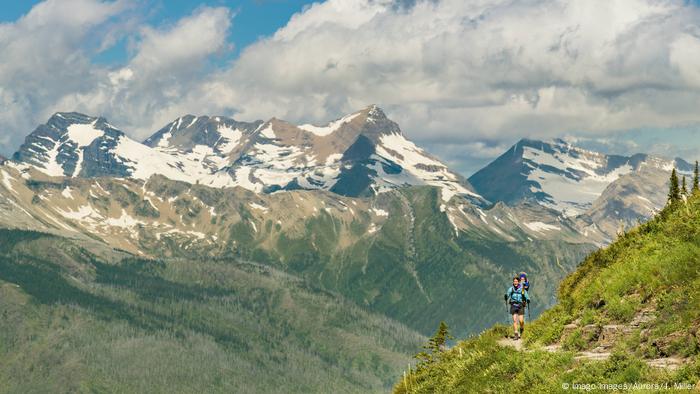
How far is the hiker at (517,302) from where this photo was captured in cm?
4252

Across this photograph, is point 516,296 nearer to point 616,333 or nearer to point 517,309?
point 517,309

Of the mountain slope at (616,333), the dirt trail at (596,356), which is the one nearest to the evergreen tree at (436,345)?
the mountain slope at (616,333)

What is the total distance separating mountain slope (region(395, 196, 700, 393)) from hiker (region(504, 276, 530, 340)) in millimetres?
757

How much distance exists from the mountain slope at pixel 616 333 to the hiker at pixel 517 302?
757 millimetres

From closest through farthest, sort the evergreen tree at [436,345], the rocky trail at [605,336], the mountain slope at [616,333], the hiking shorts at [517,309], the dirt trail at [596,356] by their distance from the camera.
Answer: the dirt trail at [596,356]
the mountain slope at [616,333]
the rocky trail at [605,336]
the hiking shorts at [517,309]
the evergreen tree at [436,345]

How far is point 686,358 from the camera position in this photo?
90.7ft

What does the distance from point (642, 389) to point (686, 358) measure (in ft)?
11.0

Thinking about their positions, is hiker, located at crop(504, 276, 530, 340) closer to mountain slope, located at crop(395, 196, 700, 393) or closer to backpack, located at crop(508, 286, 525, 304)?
backpack, located at crop(508, 286, 525, 304)

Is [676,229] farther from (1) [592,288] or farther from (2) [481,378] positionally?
(2) [481,378]

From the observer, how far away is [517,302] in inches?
1677

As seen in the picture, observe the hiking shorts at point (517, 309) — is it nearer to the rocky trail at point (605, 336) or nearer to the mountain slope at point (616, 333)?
the mountain slope at point (616, 333)

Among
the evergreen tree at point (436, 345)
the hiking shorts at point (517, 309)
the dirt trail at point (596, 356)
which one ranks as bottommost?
the dirt trail at point (596, 356)

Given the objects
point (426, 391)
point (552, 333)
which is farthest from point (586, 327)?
point (426, 391)

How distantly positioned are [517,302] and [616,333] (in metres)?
10.0
